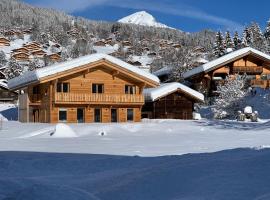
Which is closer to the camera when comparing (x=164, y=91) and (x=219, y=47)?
(x=164, y=91)

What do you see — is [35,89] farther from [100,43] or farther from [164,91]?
[100,43]

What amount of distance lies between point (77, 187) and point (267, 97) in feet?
116

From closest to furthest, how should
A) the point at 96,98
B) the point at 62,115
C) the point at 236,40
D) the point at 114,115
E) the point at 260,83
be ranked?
1. the point at 62,115
2. the point at 96,98
3. the point at 114,115
4. the point at 260,83
5. the point at 236,40

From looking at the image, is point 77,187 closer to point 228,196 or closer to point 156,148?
point 228,196

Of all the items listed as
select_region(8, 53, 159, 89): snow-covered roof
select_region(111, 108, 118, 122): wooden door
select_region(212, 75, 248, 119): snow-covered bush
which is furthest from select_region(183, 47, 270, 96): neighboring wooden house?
select_region(111, 108, 118, 122): wooden door

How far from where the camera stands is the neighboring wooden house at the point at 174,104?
42250mm

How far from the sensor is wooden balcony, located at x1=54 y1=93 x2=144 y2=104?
115 ft

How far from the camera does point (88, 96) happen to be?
3631 cm

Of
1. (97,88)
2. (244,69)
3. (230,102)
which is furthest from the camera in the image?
(244,69)

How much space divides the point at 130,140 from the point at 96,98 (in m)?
15.7

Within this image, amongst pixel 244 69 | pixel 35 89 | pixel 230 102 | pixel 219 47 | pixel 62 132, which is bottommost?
pixel 62 132

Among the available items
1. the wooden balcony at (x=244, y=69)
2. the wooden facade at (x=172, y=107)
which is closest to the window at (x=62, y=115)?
the wooden facade at (x=172, y=107)

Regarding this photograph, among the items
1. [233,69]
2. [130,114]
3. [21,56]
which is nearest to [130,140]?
[130,114]

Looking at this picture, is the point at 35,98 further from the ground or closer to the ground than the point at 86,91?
closer to the ground
